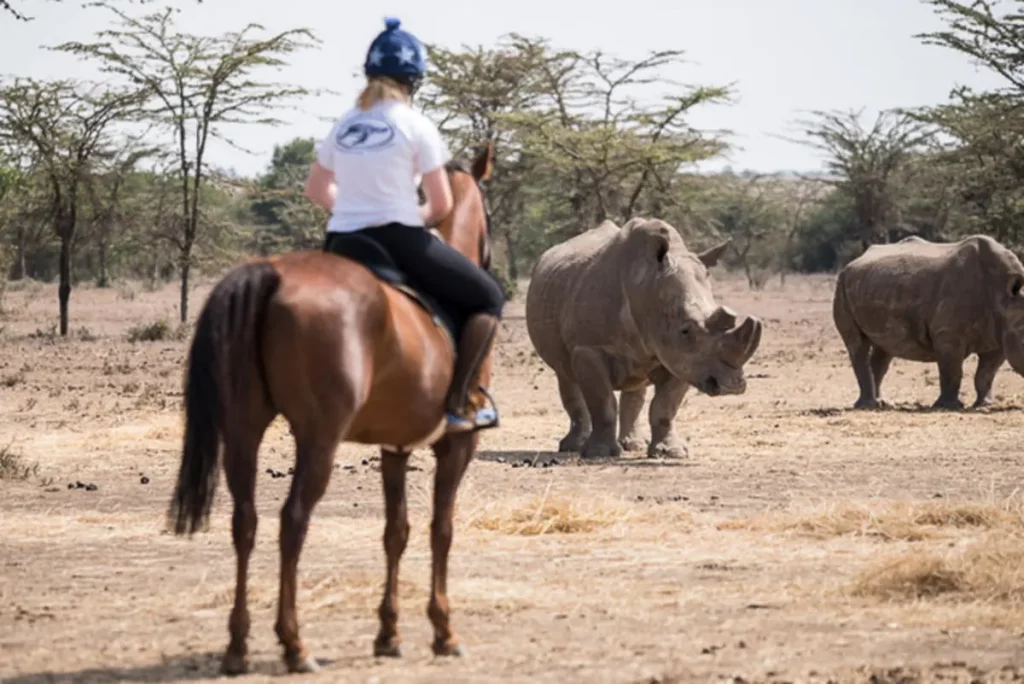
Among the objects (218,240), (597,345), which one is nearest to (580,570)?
→ (597,345)

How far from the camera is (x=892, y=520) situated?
10.9 m

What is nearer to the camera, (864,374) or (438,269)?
(438,269)

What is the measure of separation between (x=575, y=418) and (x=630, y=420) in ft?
1.52

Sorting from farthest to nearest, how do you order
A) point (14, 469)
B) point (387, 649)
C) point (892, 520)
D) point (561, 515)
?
1. point (14, 469)
2. point (561, 515)
3. point (892, 520)
4. point (387, 649)

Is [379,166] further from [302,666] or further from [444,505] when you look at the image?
[302,666]

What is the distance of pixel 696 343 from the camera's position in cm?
1445

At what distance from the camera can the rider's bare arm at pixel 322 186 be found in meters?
7.82

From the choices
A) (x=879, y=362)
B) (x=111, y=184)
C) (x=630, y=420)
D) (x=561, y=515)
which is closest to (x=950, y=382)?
(x=879, y=362)

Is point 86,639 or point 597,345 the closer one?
point 86,639

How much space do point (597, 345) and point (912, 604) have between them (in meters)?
7.08

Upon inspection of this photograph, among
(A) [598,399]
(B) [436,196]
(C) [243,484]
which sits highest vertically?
(B) [436,196]

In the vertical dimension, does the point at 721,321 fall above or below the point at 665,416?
above

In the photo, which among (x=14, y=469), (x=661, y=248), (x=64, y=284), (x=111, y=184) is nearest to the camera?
(x=14, y=469)

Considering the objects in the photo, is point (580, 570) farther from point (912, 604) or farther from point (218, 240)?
point (218, 240)
